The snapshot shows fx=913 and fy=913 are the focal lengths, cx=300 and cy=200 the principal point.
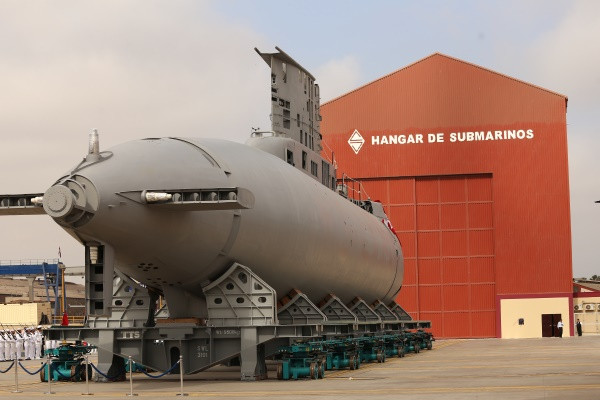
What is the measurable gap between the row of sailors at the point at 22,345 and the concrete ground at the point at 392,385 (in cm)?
1429

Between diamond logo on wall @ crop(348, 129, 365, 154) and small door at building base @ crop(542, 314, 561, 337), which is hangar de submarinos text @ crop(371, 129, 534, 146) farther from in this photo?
small door at building base @ crop(542, 314, 561, 337)

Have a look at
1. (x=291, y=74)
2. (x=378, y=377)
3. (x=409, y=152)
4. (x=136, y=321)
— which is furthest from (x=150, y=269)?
(x=409, y=152)

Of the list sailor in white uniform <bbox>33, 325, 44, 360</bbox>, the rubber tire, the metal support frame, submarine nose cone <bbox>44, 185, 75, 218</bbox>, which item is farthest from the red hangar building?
submarine nose cone <bbox>44, 185, 75, 218</bbox>

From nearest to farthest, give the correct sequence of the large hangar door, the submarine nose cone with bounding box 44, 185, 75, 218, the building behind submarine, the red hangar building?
1. the submarine nose cone with bounding box 44, 185, 75, 218
2. the building behind submarine
3. the red hangar building
4. the large hangar door

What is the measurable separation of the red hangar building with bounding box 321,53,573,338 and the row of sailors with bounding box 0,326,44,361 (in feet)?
82.9

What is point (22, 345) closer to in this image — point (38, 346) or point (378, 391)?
point (38, 346)

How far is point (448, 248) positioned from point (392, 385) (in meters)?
39.5

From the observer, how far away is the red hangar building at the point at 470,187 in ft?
191

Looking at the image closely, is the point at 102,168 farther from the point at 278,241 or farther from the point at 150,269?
the point at 278,241

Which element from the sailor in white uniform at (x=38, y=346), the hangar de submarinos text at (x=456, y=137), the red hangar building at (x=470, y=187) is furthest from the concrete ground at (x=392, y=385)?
the hangar de submarinos text at (x=456, y=137)

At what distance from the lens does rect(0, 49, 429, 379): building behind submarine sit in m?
19.3

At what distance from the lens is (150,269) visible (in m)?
21.2

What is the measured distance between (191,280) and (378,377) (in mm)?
5678

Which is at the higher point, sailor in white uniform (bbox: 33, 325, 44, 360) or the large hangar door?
the large hangar door
